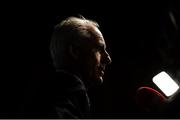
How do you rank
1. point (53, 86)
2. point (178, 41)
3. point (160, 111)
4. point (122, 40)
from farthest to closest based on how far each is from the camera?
point (122, 40), point (178, 41), point (53, 86), point (160, 111)

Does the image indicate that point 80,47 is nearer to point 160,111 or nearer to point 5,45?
point 160,111

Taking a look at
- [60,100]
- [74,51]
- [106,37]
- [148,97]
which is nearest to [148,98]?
[148,97]

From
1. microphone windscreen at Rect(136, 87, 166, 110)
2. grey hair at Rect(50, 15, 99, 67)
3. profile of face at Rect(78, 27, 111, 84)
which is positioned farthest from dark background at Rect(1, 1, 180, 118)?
microphone windscreen at Rect(136, 87, 166, 110)

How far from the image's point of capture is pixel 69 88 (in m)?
1.70

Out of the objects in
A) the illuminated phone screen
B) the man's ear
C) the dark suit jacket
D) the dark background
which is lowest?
the dark background

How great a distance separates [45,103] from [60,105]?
70 mm

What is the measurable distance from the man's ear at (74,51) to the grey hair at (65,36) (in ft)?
0.08

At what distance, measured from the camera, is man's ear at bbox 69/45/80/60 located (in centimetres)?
197

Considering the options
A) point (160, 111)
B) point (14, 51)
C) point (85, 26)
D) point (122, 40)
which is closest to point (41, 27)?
point (14, 51)

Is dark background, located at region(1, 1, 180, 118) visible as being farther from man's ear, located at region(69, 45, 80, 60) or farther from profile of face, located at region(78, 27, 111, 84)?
man's ear, located at region(69, 45, 80, 60)

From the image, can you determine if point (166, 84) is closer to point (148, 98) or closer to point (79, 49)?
point (148, 98)

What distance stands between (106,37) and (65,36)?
7.64 feet

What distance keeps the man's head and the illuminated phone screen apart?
365 millimetres

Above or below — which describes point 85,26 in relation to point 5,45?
above
